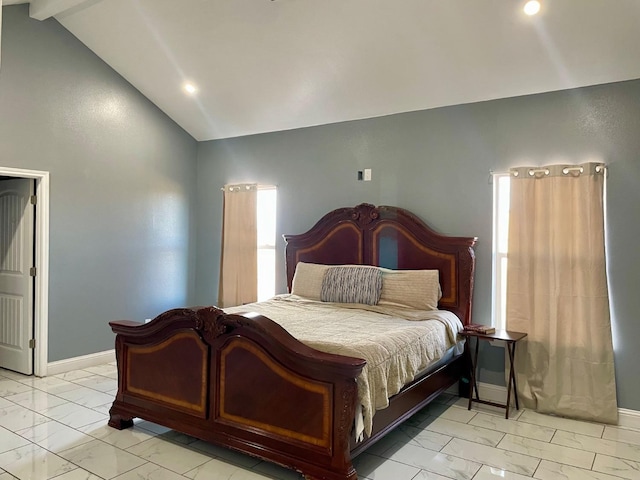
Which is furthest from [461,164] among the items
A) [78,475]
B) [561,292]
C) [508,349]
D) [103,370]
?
[103,370]

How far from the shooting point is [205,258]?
6.14m

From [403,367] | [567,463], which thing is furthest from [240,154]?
[567,463]

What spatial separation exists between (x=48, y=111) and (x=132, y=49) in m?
0.99

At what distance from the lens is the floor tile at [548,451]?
3.03 m

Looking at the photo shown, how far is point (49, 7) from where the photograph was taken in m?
4.20

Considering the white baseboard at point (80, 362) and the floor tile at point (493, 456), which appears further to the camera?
the white baseboard at point (80, 362)

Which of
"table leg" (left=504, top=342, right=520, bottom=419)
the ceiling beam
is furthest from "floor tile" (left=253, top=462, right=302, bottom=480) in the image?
the ceiling beam

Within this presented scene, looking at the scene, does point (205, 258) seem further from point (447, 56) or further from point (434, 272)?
point (447, 56)

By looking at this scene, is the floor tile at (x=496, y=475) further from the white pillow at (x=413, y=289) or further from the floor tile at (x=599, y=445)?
the white pillow at (x=413, y=289)

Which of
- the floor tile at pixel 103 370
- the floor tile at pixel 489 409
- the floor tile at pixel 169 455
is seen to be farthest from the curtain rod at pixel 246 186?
the floor tile at pixel 169 455

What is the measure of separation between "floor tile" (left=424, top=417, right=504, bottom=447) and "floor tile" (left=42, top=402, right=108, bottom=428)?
2452 mm

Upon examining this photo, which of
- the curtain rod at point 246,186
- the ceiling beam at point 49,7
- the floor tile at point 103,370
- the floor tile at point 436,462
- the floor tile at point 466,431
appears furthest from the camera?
the curtain rod at point 246,186

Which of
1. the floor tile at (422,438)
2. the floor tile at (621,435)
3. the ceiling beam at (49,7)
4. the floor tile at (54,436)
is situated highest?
the ceiling beam at (49,7)

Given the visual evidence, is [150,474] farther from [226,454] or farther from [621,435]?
[621,435]
